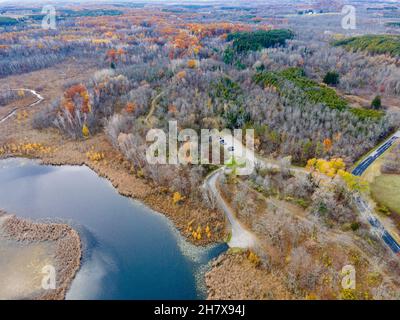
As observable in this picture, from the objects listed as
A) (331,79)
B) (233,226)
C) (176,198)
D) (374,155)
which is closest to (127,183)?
(176,198)

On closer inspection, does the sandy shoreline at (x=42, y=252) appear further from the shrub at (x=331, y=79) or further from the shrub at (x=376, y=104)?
the shrub at (x=331, y=79)

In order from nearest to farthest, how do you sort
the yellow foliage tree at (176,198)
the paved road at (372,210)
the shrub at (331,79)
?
the paved road at (372,210) < the yellow foliage tree at (176,198) < the shrub at (331,79)

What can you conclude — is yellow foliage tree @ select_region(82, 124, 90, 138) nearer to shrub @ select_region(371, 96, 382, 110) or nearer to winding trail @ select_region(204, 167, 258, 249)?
winding trail @ select_region(204, 167, 258, 249)

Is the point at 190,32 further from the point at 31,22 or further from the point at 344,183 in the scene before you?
the point at 344,183

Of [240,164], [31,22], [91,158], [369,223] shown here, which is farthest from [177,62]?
[31,22]

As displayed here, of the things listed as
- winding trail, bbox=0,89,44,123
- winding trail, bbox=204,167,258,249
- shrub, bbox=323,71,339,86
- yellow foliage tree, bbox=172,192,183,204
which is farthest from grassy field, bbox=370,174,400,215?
winding trail, bbox=0,89,44,123

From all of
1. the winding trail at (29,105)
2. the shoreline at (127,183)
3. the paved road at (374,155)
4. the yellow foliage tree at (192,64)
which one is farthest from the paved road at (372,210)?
the winding trail at (29,105)
